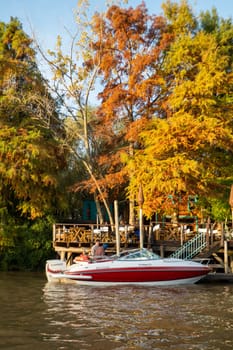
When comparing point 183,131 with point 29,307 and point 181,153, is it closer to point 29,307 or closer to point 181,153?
point 181,153

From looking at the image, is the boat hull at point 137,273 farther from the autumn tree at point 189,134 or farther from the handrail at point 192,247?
the autumn tree at point 189,134

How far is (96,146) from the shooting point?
3033 cm

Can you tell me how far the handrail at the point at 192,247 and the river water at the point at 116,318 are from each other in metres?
3.00

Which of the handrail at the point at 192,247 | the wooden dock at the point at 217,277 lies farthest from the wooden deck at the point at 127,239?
the wooden dock at the point at 217,277

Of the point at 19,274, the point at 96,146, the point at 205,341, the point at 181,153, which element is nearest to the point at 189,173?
the point at 181,153

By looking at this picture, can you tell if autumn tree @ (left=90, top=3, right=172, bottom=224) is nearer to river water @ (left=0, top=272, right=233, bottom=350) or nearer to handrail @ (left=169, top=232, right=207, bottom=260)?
handrail @ (left=169, top=232, right=207, bottom=260)

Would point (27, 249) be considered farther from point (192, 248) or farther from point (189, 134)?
point (189, 134)

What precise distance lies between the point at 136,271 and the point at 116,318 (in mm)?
7214

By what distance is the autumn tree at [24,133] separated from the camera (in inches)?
1069

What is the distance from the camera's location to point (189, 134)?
78.7 feet

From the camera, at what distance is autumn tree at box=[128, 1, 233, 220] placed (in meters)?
23.6

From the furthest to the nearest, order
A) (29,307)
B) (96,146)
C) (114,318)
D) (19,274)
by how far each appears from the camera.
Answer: (96,146)
(19,274)
(29,307)
(114,318)

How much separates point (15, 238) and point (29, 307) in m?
13.3

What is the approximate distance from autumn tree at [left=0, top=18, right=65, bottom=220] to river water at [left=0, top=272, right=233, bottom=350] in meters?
8.26
